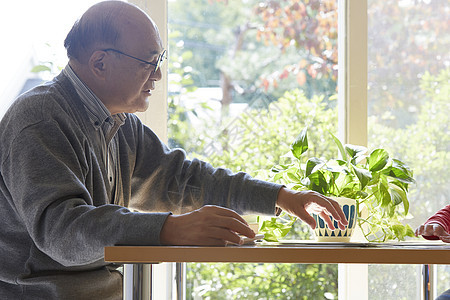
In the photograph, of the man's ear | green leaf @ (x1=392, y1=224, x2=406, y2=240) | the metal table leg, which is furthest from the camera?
green leaf @ (x1=392, y1=224, x2=406, y2=240)

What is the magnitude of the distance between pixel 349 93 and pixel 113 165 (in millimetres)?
1049

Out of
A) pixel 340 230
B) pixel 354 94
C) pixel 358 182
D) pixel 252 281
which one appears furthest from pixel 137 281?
pixel 354 94

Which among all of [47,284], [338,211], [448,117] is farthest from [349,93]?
[47,284]

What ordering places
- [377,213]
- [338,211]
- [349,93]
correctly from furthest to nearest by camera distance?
[349,93] → [377,213] → [338,211]

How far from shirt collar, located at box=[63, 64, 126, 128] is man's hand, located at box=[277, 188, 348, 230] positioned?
0.50m

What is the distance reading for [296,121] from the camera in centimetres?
233

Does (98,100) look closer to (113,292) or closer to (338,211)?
(113,292)

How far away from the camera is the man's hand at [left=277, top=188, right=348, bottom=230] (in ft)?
4.78

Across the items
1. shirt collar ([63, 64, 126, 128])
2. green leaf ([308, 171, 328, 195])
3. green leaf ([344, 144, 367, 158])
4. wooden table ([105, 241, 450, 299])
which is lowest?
wooden table ([105, 241, 450, 299])

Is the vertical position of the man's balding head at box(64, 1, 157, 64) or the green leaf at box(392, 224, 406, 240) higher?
the man's balding head at box(64, 1, 157, 64)

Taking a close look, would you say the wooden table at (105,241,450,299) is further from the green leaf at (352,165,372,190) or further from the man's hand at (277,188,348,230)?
the green leaf at (352,165,372,190)

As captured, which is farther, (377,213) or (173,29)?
(173,29)

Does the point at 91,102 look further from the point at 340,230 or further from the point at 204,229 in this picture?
the point at 340,230

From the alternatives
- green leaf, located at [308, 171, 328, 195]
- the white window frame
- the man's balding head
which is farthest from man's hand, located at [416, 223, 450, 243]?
the man's balding head
